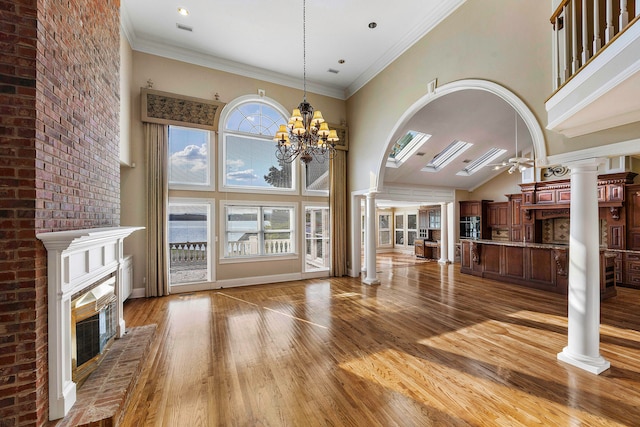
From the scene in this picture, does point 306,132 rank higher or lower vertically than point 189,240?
higher

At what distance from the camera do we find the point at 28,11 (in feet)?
5.63

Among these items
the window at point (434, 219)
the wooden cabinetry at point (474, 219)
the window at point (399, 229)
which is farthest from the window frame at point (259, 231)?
the window at point (399, 229)

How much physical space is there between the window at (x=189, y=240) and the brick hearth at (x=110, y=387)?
2708 millimetres

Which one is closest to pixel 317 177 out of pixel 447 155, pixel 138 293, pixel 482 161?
pixel 447 155

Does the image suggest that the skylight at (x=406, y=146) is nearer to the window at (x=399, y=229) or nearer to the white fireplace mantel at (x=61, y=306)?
the window at (x=399, y=229)

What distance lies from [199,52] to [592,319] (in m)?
7.50

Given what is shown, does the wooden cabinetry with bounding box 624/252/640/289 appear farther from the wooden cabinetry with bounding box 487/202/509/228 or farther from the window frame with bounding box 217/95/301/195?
the window frame with bounding box 217/95/301/195

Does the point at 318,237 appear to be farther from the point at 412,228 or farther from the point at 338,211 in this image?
the point at 412,228

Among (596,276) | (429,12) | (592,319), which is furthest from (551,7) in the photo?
(592,319)

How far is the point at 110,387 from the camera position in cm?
213

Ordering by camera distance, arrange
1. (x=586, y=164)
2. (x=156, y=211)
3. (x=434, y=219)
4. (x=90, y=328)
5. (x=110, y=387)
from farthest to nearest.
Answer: (x=434, y=219) → (x=156, y=211) → (x=586, y=164) → (x=90, y=328) → (x=110, y=387)

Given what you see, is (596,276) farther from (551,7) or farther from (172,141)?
(172,141)

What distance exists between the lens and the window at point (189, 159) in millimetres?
5461

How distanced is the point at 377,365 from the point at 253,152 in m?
5.15
